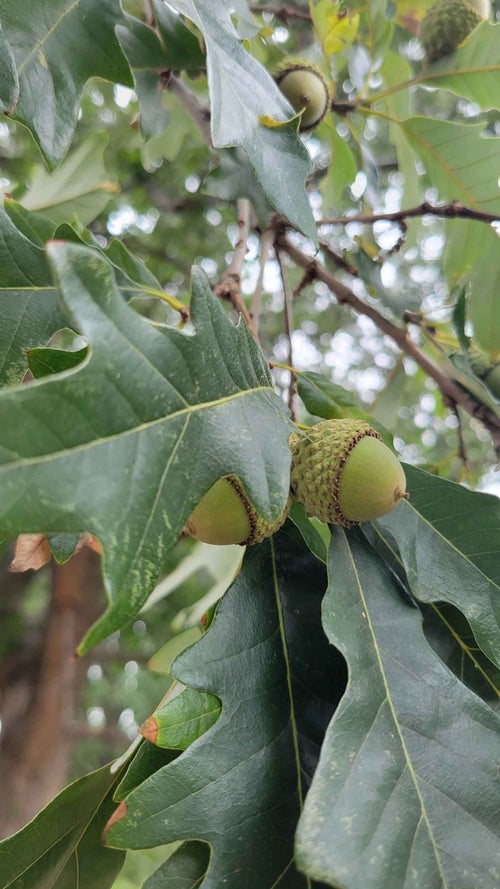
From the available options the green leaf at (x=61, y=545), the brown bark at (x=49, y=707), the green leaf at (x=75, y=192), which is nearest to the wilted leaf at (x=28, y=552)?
the green leaf at (x=61, y=545)

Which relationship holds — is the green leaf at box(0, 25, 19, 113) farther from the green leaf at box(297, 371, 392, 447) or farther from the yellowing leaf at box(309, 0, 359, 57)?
the yellowing leaf at box(309, 0, 359, 57)

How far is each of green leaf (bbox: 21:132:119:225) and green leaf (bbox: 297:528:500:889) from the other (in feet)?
2.60

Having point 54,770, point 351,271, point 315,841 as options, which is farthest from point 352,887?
point 54,770

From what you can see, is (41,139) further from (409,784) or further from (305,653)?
(409,784)

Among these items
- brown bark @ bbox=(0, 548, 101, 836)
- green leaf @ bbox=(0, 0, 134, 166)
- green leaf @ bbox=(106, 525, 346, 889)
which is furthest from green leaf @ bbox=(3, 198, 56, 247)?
brown bark @ bbox=(0, 548, 101, 836)

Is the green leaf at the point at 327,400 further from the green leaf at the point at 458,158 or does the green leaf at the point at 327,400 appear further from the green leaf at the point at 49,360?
the green leaf at the point at 458,158

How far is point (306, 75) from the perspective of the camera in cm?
105

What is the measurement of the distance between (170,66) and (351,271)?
1.45ft

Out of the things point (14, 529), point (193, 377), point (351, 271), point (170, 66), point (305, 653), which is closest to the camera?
point (14, 529)

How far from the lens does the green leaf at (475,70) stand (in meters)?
1.11

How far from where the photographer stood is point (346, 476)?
640mm

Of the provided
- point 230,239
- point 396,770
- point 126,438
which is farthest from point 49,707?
point 126,438

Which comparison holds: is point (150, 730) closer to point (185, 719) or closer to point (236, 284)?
point (185, 719)

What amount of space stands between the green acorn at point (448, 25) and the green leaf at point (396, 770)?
97 cm
